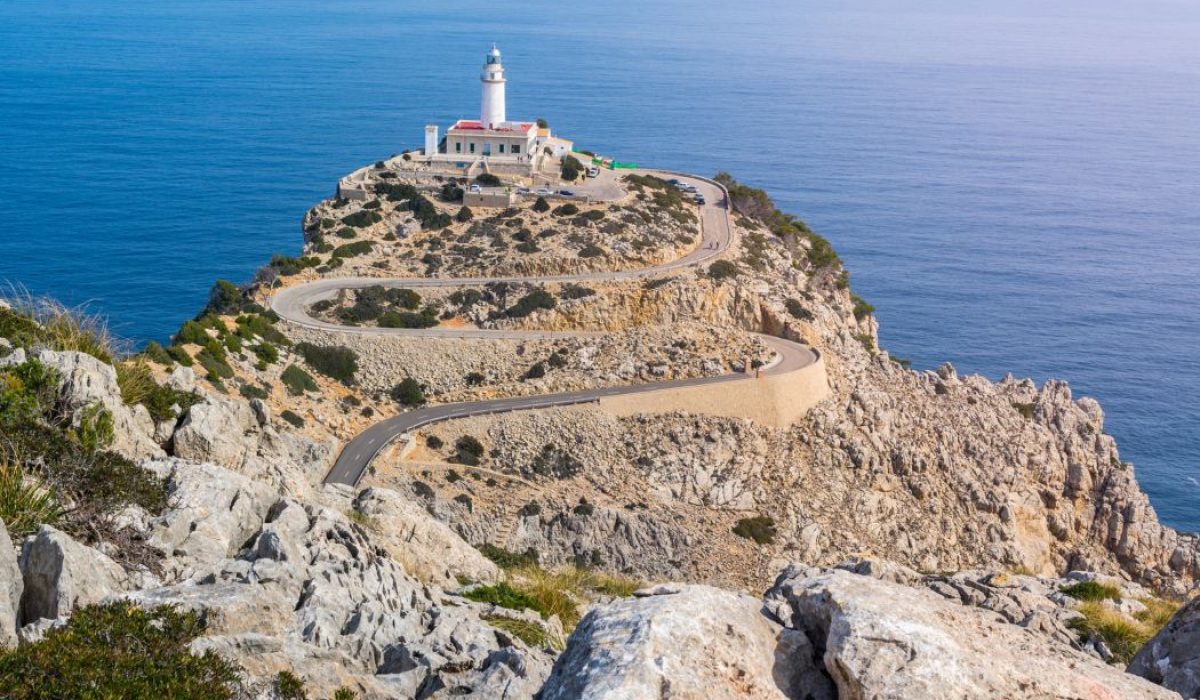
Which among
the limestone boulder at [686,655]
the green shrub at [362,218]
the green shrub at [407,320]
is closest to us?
the limestone boulder at [686,655]

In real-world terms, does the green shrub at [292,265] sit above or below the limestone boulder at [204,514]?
below

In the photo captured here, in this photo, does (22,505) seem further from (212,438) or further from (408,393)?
(408,393)

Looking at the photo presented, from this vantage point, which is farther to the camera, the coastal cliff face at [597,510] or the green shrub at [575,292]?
the green shrub at [575,292]

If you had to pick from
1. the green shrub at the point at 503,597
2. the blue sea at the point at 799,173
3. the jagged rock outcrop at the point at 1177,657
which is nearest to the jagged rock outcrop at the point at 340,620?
the green shrub at the point at 503,597

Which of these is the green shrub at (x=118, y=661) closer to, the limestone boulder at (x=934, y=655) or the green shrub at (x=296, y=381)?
the limestone boulder at (x=934, y=655)

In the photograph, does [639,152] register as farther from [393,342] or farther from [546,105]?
[393,342]

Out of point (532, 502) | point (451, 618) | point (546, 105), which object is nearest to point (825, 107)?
point (546, 105)
